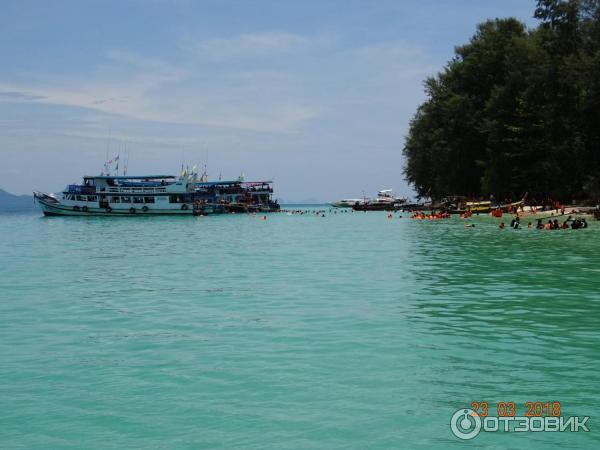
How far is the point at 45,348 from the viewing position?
14.4 metres

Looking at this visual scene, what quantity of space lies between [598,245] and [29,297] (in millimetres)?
31177

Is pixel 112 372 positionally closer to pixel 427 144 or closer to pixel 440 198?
pixel 427 144

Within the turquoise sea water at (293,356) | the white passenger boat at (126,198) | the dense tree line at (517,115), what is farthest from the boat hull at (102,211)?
the turquoise sea water at (293,356)

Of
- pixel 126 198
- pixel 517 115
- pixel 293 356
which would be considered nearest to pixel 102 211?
pixel 126 198

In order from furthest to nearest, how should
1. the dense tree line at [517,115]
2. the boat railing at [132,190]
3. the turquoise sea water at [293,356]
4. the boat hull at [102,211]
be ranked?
the boat railing at [132,190] < the boat hull at [102,211] < the dense tree line at [517,115] < the turquoise sea water at [293,356]

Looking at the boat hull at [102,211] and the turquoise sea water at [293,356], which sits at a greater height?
the boat hull at [102,211]

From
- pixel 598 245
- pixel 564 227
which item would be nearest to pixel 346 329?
pixel 598 245

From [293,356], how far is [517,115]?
259ft

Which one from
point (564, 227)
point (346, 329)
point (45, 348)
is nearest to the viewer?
point (45, 348)

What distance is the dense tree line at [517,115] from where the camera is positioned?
225 feet

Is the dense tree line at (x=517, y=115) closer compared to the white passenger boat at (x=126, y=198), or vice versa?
the dense tree line at (x=517, y=115)

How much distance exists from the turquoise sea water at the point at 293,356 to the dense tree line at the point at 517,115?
151 feet

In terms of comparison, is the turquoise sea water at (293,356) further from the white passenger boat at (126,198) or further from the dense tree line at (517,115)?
the white passenger boat at (126,198)

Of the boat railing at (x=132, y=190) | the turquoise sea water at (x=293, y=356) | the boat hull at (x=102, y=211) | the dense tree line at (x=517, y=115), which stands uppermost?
the dense tree line at (x=517, y=115)
